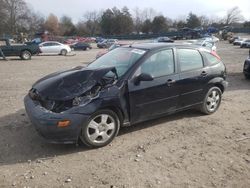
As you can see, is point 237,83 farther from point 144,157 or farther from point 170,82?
point 144,157

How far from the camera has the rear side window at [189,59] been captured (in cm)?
539

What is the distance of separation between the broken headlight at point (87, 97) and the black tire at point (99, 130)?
0.83 ft

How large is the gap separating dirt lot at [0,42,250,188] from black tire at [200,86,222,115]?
8.1 inches

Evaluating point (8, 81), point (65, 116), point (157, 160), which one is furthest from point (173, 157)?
point (8, 81)

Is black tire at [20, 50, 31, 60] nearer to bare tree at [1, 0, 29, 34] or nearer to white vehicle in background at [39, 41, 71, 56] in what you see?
white vehicle in background at [39, 41, 71, 56]

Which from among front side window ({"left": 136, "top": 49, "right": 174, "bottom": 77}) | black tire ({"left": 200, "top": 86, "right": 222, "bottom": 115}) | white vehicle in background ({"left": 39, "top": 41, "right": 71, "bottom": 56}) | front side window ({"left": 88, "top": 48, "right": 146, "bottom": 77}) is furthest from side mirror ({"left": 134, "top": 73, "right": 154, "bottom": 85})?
white vehicle in background ({"left": 39, "top": 41, "right": 71, "bottom": 56})

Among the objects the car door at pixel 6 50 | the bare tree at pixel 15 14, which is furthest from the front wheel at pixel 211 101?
the bare tree at pixel 15 14

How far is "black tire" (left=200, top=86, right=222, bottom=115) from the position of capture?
5.88 metres

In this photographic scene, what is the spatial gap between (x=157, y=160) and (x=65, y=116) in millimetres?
1541

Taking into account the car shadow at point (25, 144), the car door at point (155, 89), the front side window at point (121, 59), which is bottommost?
the car shadow at point (25, 144)

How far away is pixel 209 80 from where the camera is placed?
580cm

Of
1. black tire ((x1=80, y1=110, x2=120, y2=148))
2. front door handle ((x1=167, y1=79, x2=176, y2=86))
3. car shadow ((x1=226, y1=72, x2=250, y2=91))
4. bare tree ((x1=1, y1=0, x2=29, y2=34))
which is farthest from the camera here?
bare tree ((x1=1, y1=0, x2=29, y2=34))

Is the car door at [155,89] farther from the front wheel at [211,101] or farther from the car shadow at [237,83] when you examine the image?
the car shadow at [237,83]

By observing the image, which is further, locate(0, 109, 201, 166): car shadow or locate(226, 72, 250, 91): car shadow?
locate(226, 72, 250, 91): car shadow
